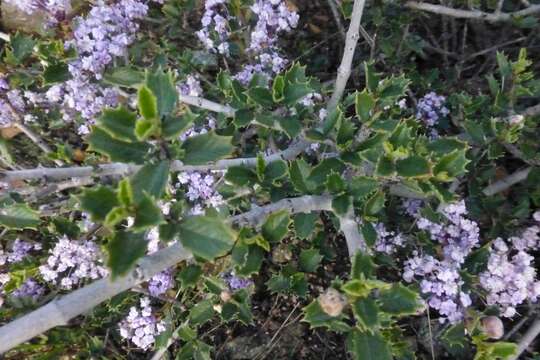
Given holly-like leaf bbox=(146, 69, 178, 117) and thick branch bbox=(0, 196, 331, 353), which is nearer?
thick branch bbox=(0, 196, 331, 353)

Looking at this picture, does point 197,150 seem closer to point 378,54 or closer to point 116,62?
point 116,62

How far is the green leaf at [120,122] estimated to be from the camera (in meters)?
1.61

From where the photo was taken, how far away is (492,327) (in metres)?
2.21

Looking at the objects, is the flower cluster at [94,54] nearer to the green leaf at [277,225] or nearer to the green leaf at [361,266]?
the green leaf at [277,225]

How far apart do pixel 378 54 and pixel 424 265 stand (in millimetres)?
1855

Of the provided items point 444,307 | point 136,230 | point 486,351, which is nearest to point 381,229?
point 444,307

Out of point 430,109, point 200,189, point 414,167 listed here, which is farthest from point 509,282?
point 200,189

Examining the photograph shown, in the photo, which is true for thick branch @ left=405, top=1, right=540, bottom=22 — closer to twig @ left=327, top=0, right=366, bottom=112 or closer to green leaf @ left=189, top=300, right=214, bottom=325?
twig @ left=327, top=0, right=366, bottom=112

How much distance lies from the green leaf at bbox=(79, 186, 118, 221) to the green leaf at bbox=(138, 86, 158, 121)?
0.78 feet

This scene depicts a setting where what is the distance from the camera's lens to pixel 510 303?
8.03 feet

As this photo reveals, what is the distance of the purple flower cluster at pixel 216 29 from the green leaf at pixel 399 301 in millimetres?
1843

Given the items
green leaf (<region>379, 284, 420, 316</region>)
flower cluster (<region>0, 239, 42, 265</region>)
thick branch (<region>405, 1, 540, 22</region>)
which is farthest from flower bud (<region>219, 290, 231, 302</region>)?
thick branch (<region>405, 1, 540, 22</region>)

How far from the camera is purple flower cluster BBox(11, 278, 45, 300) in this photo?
309 cm

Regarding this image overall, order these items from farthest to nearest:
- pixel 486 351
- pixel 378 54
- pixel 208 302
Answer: pixel 378 54
pixel 208 302
pixel 486 351
